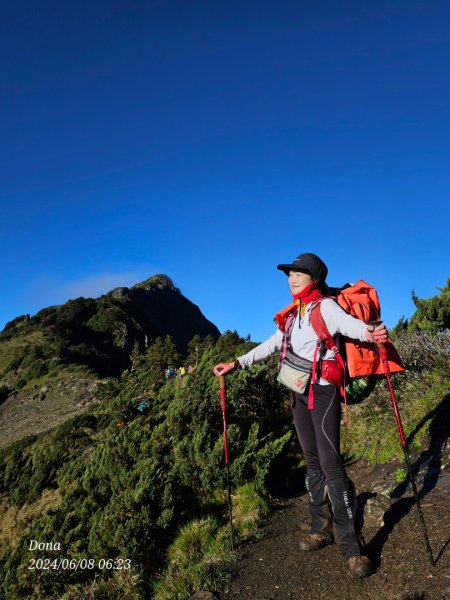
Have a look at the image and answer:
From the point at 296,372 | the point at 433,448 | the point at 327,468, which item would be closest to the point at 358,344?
the point at 296,372

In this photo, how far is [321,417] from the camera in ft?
10.6

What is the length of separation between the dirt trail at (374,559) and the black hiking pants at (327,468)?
213mm

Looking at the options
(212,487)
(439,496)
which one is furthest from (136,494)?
(439,496)

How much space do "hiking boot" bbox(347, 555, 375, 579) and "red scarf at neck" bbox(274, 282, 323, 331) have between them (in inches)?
68.6

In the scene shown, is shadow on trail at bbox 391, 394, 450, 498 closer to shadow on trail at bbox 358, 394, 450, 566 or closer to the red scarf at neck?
shadow on trail at bbox 358, 394, 450, 566

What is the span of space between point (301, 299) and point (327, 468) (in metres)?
1.26

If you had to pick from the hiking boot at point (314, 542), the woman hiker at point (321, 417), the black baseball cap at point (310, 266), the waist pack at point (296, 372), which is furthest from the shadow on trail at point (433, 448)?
the black baseball cap at point (310, 266)

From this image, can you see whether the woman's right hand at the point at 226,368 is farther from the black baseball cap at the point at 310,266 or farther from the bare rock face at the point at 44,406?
the bare rock face at the point at 44,406

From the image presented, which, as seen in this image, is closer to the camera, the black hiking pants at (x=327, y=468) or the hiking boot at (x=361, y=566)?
the hiking boot at (x=361, y=566)

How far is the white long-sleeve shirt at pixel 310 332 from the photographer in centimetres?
299

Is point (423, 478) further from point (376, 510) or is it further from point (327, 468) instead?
point (327, 468)

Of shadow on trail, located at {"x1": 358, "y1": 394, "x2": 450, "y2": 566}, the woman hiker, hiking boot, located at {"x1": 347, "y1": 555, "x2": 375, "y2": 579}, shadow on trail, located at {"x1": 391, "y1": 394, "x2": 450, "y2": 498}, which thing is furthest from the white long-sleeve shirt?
shadow on trail, located at {"x1": 391, "y1": 394, "x2": 450, "y2": 498}

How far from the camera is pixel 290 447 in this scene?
6.58 metres

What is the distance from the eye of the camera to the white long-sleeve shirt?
299 cm
